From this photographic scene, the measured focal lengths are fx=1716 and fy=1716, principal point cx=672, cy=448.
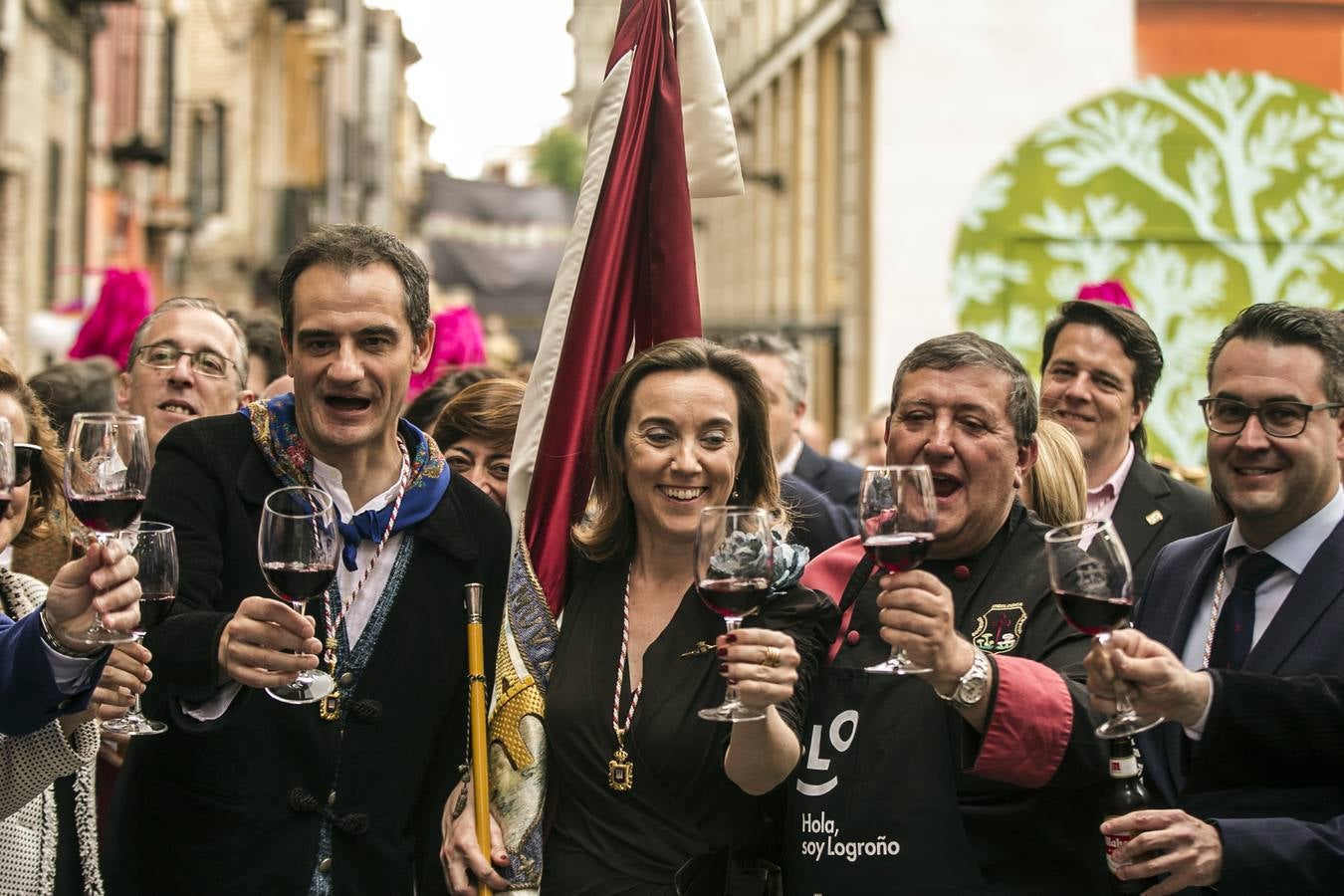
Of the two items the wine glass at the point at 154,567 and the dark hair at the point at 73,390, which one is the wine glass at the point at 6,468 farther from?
the dark hair at the point at 73,390

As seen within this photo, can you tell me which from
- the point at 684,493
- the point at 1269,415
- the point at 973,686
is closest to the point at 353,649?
the point at 684,493

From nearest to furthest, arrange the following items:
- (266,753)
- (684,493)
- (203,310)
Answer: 1. (266,753)
2. (684,493)
3. (203,310)

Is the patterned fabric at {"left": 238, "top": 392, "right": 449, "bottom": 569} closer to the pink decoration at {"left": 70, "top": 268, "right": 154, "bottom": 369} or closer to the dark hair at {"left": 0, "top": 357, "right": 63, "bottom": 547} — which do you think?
the dark hair at {"left": 0, "top": 357, "right": 63, "bottom": 547}

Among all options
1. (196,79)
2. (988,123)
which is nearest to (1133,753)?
(988,123)

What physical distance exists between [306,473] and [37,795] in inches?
38.3

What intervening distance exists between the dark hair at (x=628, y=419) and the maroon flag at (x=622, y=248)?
14 cm

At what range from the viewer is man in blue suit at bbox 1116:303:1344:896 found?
11.9 feet

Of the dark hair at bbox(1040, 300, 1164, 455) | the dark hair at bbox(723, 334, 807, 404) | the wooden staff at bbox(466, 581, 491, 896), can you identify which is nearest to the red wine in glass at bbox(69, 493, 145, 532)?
the wooden staff at bbox(466, 581, 491, 896)

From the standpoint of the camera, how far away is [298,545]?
3.57 m

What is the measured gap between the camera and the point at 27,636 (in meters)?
3.45

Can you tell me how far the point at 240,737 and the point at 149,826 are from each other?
31 cm

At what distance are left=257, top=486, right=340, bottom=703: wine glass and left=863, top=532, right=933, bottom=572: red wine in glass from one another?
3.74ft

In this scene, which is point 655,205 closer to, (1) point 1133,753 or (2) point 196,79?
(1) point 1133,753

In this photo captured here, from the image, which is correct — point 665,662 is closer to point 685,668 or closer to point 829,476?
point 685,668
